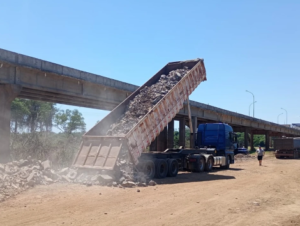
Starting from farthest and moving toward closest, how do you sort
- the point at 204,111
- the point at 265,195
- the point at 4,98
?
1. the point at 204,111
2. the point at 4,98
3. the point at 265,195

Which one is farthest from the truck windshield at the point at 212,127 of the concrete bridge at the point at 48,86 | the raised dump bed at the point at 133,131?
the concrete bridge at the point at 48,86

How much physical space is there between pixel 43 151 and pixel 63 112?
5140cm

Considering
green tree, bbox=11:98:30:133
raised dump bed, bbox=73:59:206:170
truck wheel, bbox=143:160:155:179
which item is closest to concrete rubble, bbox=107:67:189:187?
raised dump bed, bbox=73:59:206:170

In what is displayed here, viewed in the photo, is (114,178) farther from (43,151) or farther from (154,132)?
(43,151)

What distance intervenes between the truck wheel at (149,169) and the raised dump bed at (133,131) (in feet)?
2.66

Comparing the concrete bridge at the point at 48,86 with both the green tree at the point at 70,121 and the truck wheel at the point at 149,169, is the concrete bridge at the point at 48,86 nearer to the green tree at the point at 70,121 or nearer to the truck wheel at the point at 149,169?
the truck wheel at the point at 149,169

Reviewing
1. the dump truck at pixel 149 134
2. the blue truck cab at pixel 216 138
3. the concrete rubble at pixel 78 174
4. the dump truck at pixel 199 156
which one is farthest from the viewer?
the blue truck cab at pixel 216 138

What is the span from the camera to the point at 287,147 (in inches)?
1535

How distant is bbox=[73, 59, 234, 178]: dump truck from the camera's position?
13.5 metres

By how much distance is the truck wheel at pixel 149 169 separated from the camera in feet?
48.4

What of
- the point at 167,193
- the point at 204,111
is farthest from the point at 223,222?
the point at 204,111

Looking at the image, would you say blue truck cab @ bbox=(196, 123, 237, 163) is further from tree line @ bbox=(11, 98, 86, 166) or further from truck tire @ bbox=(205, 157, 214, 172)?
tree line @ bbox=(11, 98, 86, 166)

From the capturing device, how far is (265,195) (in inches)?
442

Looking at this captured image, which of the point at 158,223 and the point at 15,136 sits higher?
the point at 15,136
